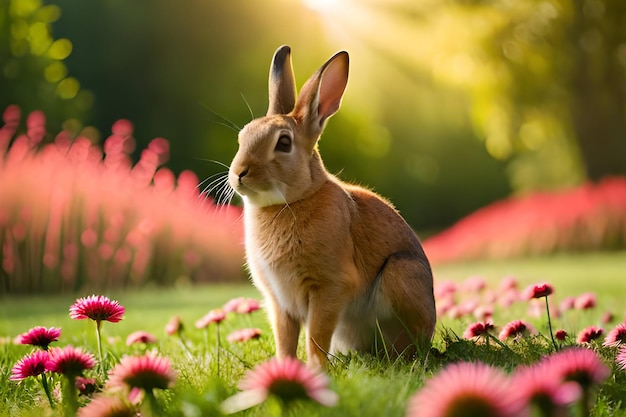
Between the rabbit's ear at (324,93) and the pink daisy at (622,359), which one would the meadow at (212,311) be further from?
the rabbit's ear at (324,93)

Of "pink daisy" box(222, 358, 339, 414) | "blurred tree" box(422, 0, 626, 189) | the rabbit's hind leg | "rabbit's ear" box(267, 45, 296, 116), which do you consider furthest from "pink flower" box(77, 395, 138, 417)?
"blurred tree" box(422, 0, 626, 189)

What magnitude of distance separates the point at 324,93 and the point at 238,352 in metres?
1.25

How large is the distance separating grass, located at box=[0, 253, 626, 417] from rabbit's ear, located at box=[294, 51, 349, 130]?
3.57 feet

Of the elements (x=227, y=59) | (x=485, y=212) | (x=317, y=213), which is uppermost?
(x=227, y=59)

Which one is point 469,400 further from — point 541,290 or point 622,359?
point 541,290

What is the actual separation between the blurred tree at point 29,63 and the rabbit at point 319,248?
9508mm

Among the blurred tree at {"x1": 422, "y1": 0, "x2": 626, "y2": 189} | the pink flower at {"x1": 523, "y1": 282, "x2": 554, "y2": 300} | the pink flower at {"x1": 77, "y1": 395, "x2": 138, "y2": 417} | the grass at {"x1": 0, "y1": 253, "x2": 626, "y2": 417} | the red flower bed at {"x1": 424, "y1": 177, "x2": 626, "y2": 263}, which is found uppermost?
the blurred tree at {"x1": 422, "y1": 0, "x2": 626, "y2": 189}

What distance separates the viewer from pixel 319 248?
3.20 meters

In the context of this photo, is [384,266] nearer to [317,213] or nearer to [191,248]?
[317,213]

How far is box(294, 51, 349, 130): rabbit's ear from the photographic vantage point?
11.1 ft

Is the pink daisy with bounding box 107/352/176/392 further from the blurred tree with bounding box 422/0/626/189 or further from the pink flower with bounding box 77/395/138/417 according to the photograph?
the blurred tree with bounding box 422/0/626/189

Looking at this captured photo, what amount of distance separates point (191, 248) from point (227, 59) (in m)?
9.26

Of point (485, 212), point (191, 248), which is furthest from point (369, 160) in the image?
point (191, 248)

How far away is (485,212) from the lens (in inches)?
562
